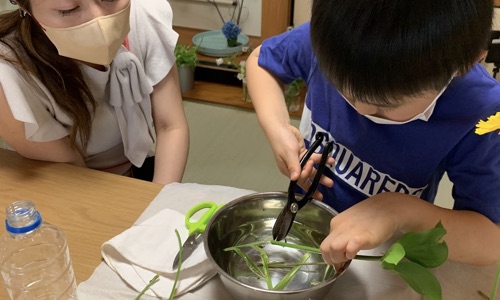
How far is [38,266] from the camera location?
2.50ft

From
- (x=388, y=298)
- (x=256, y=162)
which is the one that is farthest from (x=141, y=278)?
(x=256, y=162)

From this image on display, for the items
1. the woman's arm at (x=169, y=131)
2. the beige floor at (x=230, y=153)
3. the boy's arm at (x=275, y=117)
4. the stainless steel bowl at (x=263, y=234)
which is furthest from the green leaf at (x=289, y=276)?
the beige floor at (x=230, y=153)

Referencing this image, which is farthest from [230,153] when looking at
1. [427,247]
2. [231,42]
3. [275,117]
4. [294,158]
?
[427,247]

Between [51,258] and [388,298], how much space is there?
Answer: 480 mm

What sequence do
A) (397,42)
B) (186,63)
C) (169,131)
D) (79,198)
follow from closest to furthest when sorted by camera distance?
(397,42)
(79,198)
(169,131)
(186,63)

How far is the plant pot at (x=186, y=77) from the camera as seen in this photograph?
242 centimetres

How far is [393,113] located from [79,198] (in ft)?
1.76

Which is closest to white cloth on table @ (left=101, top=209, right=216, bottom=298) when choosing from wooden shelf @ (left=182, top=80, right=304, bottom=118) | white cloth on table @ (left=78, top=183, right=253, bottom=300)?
white cloth on table @ (left=78, top=183, right=253, bottom=300)

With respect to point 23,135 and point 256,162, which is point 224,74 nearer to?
point 256,162

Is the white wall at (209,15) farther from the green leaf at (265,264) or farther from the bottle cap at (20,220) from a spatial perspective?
the bottle cap at (20,220)

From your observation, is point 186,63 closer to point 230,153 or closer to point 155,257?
point 230,153

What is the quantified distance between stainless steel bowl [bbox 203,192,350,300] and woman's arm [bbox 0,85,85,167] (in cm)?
40

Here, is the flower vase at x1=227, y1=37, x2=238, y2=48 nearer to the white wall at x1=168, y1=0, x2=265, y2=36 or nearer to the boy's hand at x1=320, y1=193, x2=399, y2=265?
the white wall at x1=168, y1=0, x2=265, y2=36

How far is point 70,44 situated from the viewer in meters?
0.93
